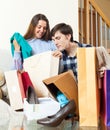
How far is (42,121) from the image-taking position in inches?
38.8

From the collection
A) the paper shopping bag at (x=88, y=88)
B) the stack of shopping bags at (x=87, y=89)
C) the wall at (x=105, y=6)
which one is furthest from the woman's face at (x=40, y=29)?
the wall at (x=105, y=6)

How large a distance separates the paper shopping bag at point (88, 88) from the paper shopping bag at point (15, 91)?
1.75 feet

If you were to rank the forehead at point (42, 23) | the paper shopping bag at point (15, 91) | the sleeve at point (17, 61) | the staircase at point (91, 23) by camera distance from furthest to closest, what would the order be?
the staircase at point (91, 23) → the forehead at point (42, 23) → the sleeve at point (17, 61) → the paper shopping bag at point (15, 91)

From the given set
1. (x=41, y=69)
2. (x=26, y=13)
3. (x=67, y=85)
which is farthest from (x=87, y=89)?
(x=26, y=13)

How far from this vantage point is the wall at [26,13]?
257 cm

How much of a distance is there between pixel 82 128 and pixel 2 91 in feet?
3.26

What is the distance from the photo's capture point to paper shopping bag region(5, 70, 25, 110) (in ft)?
4.99

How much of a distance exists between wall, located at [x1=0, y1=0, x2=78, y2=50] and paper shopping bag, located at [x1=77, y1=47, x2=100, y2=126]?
63.5 inches

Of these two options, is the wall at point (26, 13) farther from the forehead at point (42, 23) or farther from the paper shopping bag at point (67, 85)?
the paper shopping bag at point (67, 85)

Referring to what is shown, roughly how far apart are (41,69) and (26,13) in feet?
3.82

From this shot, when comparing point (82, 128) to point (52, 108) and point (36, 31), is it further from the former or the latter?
point (36, 31)

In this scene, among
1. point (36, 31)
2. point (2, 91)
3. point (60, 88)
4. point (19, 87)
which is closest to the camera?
point (60, 88)

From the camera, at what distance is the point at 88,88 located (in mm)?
1018

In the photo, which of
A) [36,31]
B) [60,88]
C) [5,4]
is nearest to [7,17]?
[5,4]
